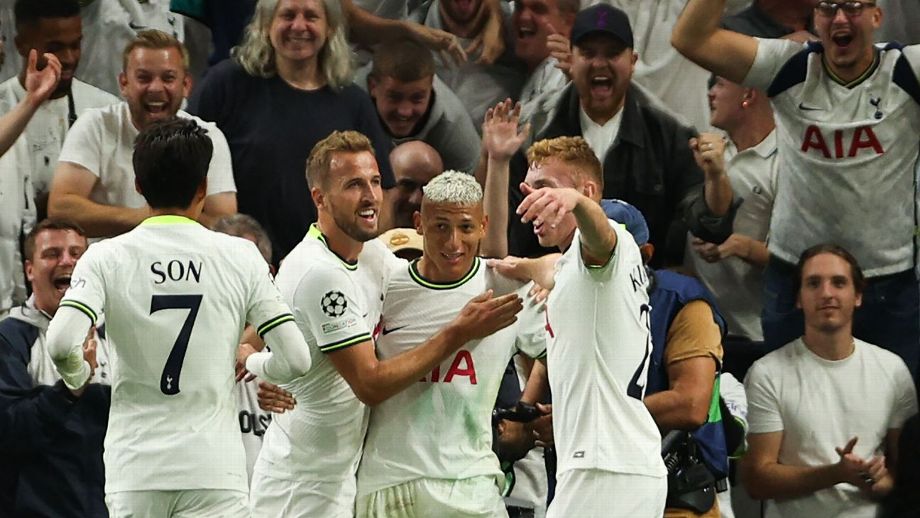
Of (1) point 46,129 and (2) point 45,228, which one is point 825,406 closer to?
(2) point 45,228

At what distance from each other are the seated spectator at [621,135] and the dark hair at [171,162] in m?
2.99

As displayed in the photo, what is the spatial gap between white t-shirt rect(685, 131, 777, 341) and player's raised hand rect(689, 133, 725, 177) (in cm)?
56

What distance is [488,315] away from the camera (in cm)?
613

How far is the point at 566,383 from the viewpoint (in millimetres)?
5777

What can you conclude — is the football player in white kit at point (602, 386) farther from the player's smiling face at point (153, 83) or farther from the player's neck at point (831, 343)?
the player's smiling face at point (153, 83)

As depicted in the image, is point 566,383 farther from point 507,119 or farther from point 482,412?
point 507,119

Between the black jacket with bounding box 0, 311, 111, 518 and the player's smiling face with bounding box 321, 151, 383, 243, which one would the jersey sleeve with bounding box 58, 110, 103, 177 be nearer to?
the black jacket with bounding box 0, 311, 111, 518

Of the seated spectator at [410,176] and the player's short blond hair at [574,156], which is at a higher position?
the player's short blond hair at [574,156]

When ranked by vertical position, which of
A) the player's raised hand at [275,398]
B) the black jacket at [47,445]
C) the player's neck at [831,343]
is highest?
the player's neck at [831,343]

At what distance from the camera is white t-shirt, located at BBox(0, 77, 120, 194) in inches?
335

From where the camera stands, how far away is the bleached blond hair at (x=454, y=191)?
6324mm

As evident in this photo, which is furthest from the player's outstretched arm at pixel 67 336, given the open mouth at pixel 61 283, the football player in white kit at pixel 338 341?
the open mouth at pixel 61 283

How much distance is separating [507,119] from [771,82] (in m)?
1.38

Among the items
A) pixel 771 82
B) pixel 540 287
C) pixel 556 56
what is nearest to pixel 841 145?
pixel 771 82
